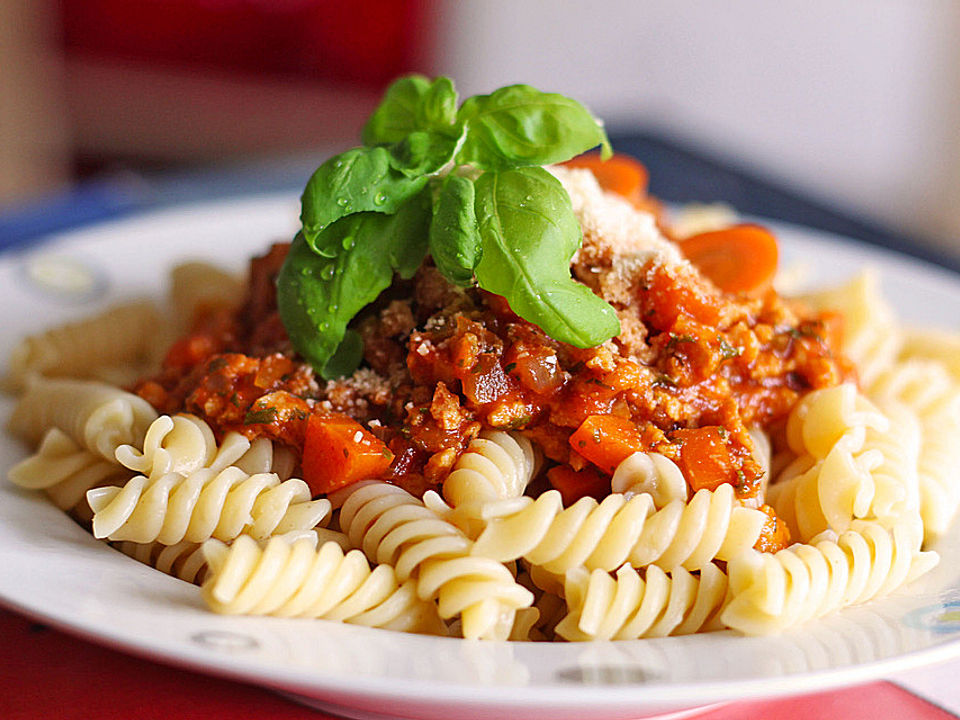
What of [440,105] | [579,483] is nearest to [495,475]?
[579,483]

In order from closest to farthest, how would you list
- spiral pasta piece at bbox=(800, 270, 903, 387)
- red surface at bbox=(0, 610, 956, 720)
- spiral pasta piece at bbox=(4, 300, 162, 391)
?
red surface at bbox=(0, 610, 956, 720), spiral pasta piece at bbox=(4, 300, 162, 391), spiral pasta piece at bbox=(800, 270, 903, 387)

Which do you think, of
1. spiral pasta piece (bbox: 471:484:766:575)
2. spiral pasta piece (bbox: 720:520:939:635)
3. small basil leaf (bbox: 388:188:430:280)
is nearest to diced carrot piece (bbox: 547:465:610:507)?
spiral pasta piece (bbox: 471:484:766:575)

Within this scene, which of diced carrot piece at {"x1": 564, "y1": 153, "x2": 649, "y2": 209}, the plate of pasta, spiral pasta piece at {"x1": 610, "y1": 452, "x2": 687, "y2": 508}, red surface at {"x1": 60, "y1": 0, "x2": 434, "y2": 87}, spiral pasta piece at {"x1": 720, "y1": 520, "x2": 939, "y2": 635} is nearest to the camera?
the plate of pasta

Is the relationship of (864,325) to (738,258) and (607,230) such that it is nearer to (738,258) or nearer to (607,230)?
(738,258)

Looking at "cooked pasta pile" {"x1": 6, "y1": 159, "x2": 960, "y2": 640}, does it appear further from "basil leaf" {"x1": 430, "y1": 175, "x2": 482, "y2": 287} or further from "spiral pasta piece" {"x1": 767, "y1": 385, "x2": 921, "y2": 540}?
"basil leaf" {"x1": 430, "y1": 175, "x2": 482, "y2": 287}

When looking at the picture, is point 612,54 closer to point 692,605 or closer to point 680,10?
point 680,10

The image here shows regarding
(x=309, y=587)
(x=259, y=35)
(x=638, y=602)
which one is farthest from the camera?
(x=259, y=35)

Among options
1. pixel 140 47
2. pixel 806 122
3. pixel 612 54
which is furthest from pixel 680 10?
pixel 140 47
